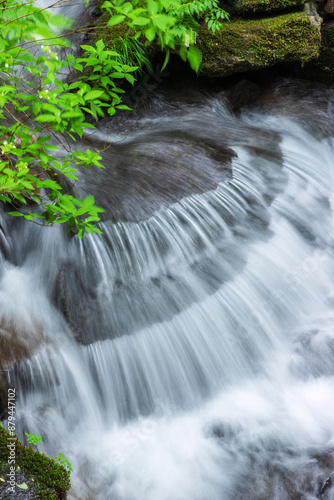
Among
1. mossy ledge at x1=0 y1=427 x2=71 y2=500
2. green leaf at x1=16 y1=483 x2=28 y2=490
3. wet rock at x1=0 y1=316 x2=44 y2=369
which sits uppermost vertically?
green leaf at x1=16 y1=483 x2=28 y2=490

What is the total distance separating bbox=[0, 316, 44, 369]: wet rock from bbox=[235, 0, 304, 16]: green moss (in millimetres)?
4361

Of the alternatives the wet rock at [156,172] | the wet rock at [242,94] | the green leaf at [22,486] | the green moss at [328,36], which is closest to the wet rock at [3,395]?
the green leaf at [22,486]

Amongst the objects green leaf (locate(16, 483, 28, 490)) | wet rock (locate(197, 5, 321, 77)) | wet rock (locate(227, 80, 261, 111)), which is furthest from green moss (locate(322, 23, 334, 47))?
green leaf (locate(16, 483, 28, 490))

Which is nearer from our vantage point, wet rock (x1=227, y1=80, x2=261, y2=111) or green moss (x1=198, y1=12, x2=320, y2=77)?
green moss (x1=198, y1=12, x2=320, y2=77)

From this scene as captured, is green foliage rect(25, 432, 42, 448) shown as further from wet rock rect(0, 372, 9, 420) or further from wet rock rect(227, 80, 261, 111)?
wet rock rect(227, 80, 261, 111)

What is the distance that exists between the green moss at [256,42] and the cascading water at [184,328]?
50.9 inches

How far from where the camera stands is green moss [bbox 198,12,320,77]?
209 inches

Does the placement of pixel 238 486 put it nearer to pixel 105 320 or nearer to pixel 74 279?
pixel 105 320

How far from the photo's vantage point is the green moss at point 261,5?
5.32m

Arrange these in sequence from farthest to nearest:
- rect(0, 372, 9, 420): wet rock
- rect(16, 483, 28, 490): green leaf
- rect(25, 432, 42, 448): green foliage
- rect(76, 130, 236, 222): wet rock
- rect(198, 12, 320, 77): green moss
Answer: rect(198, 12, 320, 77): green moss < rect(76, 130, 236, 222): wet rock < rect(0, 372, 9, 420): wet rock < rect(25, 432, 42, 448): green foliage < rect(16, 483, 28, 490): green leaf

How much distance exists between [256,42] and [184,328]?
3.62 meters

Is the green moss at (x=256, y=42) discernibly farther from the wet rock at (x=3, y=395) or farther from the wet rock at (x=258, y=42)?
the wet rock at (x=3, y=395)

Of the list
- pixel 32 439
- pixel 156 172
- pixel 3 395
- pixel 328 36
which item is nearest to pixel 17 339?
pixel 3 395

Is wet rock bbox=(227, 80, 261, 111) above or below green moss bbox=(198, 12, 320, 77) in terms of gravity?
below
